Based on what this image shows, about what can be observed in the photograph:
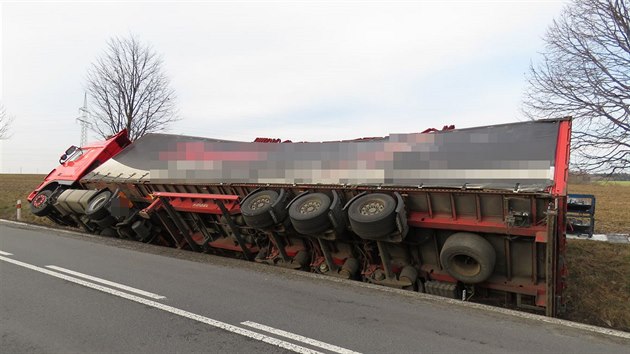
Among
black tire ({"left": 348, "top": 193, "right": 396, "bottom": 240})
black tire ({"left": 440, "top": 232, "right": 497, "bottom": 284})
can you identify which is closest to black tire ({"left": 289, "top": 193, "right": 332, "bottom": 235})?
black tire ({"left": 348, "top": 193, "right": 396, "bottom": 240})

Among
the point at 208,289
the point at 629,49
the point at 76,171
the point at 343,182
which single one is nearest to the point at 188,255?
the point at 208,289

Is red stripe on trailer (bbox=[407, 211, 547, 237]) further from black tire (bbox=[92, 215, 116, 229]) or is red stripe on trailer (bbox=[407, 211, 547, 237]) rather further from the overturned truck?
black tire (bbox=[92, 215, 116, 229])

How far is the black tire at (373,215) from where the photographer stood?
6.10 metres

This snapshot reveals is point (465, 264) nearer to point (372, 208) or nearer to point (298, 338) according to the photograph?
point (372, 208)

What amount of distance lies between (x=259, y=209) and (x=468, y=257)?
134 inches

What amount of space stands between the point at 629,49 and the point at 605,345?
9494 mm

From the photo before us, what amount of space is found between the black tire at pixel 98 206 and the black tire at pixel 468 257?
8.23 meters

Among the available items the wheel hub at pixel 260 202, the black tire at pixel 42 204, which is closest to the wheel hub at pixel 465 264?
the wheel hub at pixel 260 202

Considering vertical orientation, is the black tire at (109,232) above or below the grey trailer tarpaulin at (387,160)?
below

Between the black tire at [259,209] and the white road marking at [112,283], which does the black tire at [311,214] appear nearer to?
the black tire at [259,209]

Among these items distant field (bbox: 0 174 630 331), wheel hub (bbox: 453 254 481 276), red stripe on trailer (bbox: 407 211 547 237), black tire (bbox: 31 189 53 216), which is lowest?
Result: distant field (bbox: 0 174 630 331)

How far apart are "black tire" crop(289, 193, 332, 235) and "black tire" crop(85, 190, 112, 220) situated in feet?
19.3

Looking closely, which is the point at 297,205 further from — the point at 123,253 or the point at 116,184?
the point at 116,184

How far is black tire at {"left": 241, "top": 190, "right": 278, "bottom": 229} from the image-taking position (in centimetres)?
729
